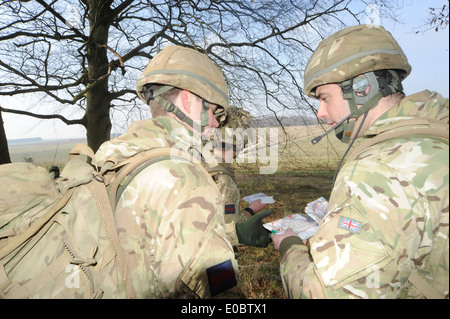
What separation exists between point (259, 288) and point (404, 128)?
11.3 ft

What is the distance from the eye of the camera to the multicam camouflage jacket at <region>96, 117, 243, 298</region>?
137 centimetres

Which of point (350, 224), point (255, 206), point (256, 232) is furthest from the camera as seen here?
point (255, 206)

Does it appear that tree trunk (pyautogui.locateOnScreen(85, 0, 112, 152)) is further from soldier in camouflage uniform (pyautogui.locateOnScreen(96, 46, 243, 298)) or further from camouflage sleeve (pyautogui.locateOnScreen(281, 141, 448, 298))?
camouflage sleeve (pyautogui.locateOnScreen(281, 141, 448, 298))

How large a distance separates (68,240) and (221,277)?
0.76m

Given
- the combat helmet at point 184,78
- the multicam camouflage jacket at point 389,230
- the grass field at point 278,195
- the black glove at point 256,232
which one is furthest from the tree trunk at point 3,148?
the multicam camouflage jacket at point 389,230

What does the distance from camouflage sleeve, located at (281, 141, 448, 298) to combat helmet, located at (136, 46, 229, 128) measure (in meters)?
1.09

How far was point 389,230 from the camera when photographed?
1.43 metres

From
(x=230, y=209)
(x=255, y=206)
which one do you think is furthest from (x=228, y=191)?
(x=255, y=206)

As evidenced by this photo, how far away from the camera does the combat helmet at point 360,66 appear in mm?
2170

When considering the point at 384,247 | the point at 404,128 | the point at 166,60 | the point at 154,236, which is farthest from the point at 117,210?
the point at 404,128

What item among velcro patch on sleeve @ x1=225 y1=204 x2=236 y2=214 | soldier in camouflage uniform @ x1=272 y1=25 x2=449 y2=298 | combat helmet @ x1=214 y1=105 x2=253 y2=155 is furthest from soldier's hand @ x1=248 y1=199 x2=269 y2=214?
Answer: soldier in camouflage uniform @ x1=272 y1=25 x2=449 y2=298

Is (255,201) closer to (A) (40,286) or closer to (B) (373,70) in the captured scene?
(B) (373,70)

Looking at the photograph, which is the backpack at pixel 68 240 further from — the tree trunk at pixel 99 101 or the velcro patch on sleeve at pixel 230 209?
the tree trunk at pixel 99 101

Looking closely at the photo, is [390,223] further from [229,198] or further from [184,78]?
[229,198]
